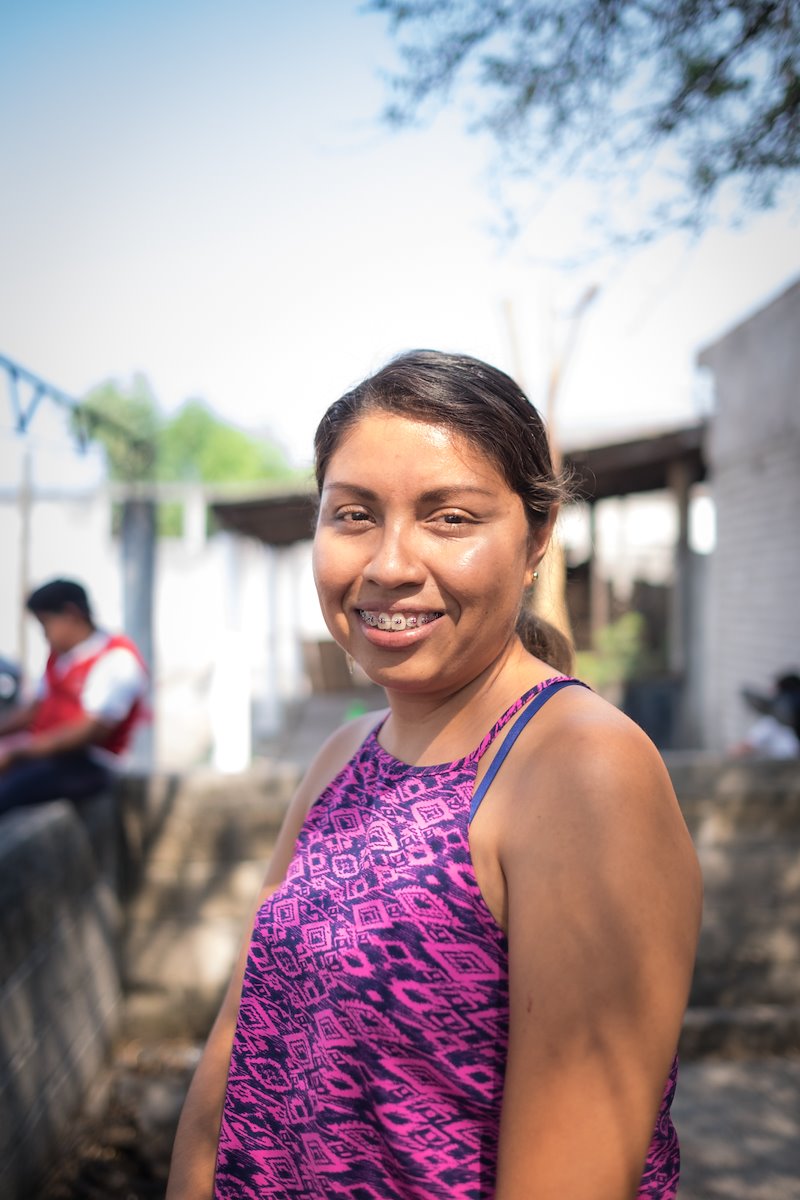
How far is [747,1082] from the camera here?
3.61 m

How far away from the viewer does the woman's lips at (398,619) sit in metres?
1.24

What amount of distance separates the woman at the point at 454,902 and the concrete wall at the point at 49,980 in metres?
1.45

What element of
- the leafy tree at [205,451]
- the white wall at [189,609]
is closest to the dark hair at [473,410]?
the white wall at [189,609]

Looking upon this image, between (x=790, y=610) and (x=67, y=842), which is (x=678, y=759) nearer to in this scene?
(x=67, y=842)

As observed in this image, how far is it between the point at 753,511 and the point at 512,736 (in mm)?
7250

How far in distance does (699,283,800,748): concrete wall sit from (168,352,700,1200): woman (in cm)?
561

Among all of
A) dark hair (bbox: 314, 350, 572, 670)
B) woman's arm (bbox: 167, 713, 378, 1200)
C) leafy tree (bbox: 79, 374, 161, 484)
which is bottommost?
woman's arm (bbox: 167, 713, 378, 1200)

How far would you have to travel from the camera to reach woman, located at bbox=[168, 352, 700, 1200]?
0.96 m

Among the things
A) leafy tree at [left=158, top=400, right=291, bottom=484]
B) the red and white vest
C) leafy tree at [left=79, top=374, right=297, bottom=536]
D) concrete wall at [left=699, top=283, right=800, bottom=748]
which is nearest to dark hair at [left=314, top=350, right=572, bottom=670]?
the red and white vest

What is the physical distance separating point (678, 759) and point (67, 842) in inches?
96.4

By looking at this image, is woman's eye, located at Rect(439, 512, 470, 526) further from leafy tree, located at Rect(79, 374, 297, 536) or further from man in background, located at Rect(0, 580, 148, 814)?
leafy tree, located at Rect(79, 374, 297, 536)

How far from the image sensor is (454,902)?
107cm

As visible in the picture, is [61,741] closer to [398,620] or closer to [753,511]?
[398,620]

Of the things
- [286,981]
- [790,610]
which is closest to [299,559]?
[790,610]
